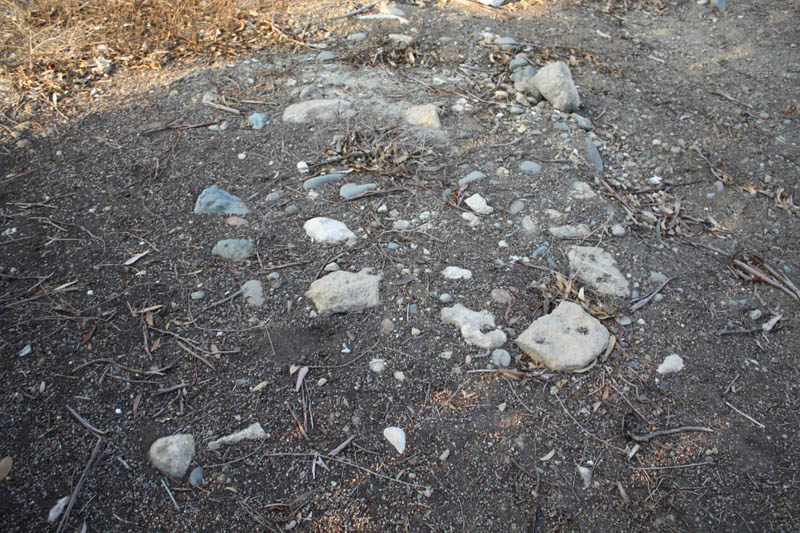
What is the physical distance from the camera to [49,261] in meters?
2.46

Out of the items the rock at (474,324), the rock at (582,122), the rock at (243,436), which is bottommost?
the rock at (243,436)

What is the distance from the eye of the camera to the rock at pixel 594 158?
3.19m

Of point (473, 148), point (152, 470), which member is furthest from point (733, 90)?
point (152, 470)

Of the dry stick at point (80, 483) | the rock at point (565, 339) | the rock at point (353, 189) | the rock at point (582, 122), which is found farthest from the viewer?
the rock at point (582, 122)

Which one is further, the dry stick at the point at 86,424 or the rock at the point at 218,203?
the rock at the point at 218,203

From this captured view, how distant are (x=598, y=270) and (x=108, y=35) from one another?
4341 millimetres

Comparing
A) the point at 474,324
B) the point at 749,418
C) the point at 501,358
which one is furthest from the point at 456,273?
the point at 749,418

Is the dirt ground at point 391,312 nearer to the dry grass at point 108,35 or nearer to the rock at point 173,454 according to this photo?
the rock at point 173,454

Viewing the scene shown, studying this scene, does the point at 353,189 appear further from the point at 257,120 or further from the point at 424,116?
the point at 257,120

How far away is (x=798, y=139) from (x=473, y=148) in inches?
96.2

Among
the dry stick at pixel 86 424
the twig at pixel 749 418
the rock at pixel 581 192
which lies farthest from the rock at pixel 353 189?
the twig at pixel 749 418

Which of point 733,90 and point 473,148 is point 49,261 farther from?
point 733,90

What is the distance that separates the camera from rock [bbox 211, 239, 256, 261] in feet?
8.25

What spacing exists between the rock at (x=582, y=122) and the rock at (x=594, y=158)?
8.8 inches
